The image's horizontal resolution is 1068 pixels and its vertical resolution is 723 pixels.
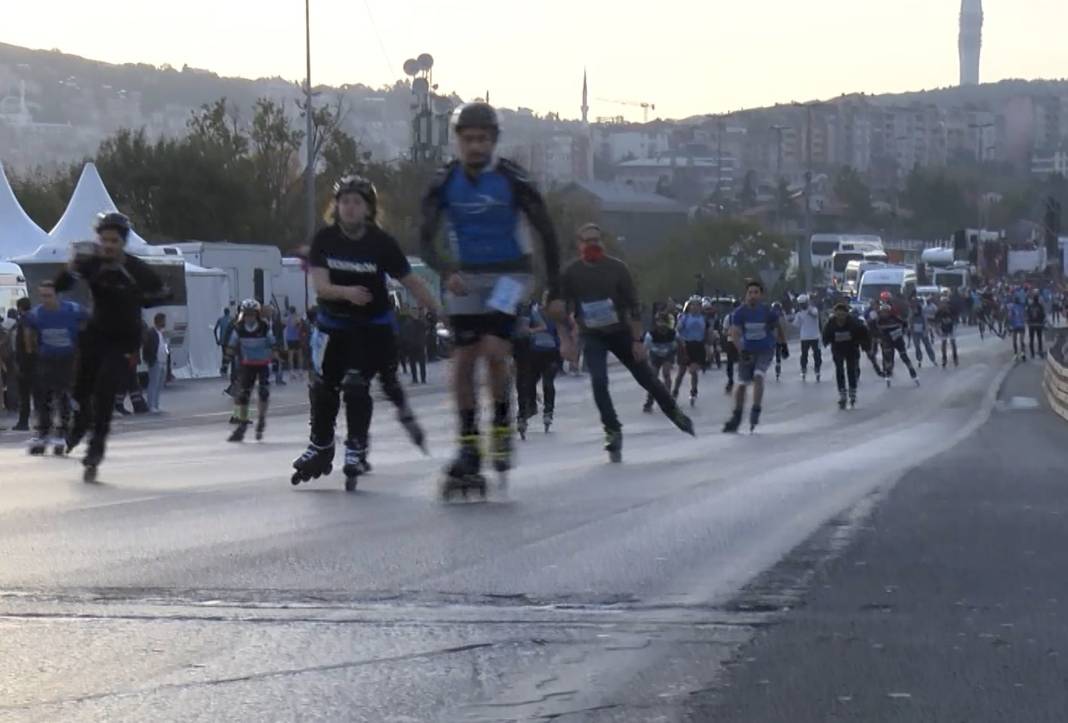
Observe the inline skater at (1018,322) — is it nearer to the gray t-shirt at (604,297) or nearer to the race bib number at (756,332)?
the race bib number at (756,332)

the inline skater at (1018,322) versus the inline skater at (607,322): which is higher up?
the inline skater at (607,322)

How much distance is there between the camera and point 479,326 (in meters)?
9.95

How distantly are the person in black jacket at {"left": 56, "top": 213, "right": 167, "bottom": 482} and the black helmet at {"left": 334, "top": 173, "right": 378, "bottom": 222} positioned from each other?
2.50m

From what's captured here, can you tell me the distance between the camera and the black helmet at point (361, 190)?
10.6 meters

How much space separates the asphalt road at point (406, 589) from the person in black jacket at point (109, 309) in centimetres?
63

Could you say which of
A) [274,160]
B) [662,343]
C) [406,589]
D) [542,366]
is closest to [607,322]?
[406,589]

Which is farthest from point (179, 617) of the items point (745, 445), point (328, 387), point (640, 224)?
point (640, 224)

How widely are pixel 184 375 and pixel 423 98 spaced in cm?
3609

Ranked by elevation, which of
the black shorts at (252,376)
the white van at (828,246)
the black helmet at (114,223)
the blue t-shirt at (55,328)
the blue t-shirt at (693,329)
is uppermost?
the black helmet at (114,223)

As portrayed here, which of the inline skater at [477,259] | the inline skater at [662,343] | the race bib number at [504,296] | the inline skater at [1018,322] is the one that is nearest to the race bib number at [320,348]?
the inline skater at [477,259]

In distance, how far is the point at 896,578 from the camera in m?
6.85

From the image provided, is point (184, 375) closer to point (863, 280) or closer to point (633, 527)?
point (633, 527)

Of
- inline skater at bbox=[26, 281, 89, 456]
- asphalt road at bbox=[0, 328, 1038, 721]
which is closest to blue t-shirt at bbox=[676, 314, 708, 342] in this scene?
inline skater at bbox=[26, 281, 89, 456]

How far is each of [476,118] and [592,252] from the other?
6.61m
